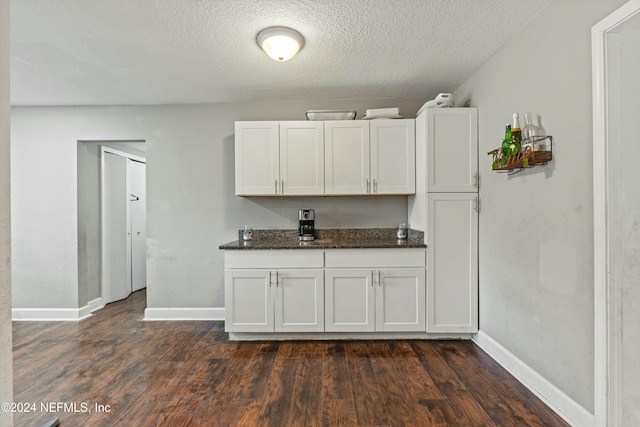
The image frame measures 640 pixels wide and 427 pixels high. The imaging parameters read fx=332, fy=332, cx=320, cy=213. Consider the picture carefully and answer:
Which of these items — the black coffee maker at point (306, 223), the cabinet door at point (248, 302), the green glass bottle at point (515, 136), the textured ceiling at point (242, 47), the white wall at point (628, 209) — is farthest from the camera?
the black coffee maker at point (306, 223)

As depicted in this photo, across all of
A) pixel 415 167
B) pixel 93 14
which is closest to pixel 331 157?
pixel 415 167

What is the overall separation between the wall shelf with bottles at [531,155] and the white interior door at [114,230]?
4.53 meters

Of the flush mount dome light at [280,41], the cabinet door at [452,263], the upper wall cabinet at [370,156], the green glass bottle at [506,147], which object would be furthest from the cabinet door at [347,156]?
the green glass bottle at [506,147]

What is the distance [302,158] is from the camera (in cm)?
335

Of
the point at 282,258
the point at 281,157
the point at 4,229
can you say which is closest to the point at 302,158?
the point at 281,157

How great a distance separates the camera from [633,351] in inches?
61.7

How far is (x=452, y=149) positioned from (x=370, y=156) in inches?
29.9

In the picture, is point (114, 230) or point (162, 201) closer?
point (162, 201)

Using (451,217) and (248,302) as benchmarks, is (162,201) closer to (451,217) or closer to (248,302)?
(248,302)

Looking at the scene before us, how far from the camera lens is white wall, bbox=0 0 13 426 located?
28.9 inches

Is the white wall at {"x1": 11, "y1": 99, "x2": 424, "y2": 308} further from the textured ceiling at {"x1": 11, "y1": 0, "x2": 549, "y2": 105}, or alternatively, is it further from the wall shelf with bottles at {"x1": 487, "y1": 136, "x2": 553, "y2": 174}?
the wall shelf with bottles at {"x1": 487, "y1": 136, "x2": 553, "y2": 174}

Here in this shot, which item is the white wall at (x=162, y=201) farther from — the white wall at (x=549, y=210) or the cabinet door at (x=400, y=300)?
the white wall at (x=549, y=210)

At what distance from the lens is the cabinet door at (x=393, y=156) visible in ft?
10.7

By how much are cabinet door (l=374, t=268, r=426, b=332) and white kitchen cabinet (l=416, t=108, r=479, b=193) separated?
82 cm
